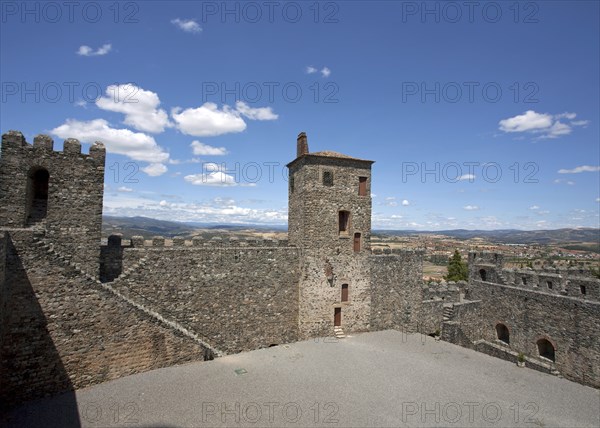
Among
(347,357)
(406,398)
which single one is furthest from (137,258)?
(406,398)

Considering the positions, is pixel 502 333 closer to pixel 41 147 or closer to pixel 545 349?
pixel 545 349

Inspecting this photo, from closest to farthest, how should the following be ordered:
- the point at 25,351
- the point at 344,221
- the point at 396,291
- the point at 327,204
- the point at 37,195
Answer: the point at 25,351 < the point at 37,195 < the point at 327,204 < the point at 344,221 < the point at 396,291

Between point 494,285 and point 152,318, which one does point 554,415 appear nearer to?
→ point 494,285

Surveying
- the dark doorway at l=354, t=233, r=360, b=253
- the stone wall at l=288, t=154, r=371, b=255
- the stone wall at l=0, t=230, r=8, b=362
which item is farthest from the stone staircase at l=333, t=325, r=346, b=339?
the stone wall at l=0, t=230, r=8, b=362

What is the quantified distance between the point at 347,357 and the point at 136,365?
8.82 m

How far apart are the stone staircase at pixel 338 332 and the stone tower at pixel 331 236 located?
210 mm

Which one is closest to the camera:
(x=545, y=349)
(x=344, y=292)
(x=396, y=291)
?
(x=545, y=349)

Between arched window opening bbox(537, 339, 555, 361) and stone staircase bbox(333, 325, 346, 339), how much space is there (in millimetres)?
10022

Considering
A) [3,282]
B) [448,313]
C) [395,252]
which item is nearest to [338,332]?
[395,252]

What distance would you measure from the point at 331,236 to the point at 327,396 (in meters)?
8.13

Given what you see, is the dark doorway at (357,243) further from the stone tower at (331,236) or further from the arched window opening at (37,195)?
the arched window opening at (37,195)

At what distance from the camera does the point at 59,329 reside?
10789mm

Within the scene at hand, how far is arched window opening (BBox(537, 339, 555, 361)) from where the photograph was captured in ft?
54.6

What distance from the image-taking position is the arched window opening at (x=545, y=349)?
16.6m
